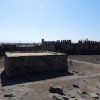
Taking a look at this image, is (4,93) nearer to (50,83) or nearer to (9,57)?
(50,83)

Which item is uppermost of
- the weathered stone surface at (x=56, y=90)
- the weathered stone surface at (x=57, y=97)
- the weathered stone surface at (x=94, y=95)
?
the weathered stone surface at (x=56, y=90)

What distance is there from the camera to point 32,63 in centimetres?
1695

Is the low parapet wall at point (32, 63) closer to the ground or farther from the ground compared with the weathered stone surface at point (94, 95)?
farther from the ground

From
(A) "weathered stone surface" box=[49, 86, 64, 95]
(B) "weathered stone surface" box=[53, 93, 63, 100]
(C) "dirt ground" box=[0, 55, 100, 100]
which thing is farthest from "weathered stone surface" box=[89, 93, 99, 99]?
(B) "weathered stone surface" box=[53, 93, 63, 100]

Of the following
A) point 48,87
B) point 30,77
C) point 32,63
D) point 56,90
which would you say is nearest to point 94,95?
point 56,90

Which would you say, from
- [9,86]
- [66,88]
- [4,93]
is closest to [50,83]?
[66,88]

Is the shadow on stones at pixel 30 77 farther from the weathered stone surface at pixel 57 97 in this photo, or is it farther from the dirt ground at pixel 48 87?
the weathered stone surface at pixel 57 97

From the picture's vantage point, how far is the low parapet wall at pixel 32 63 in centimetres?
1611

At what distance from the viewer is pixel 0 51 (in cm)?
3416

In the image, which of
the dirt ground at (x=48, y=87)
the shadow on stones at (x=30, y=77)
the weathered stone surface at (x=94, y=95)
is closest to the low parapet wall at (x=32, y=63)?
the shadow on stones at (x=30, y=77)

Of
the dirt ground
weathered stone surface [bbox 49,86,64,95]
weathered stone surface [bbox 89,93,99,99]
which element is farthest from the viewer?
weathered stone surface [bbox 89,93,99,99]

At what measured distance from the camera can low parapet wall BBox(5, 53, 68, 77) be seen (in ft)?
52.9

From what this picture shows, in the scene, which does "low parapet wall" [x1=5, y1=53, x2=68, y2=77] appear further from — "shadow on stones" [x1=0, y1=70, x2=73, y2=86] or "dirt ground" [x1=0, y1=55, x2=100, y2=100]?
"dirt ground" [x1=0, y1=55, x2=100, y2=100]

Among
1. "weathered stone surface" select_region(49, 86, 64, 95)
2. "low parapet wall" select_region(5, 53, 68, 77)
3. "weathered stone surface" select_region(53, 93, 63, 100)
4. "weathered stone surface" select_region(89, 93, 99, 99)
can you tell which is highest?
"low parapet wall" select_region(5, 53, 68, 77)
